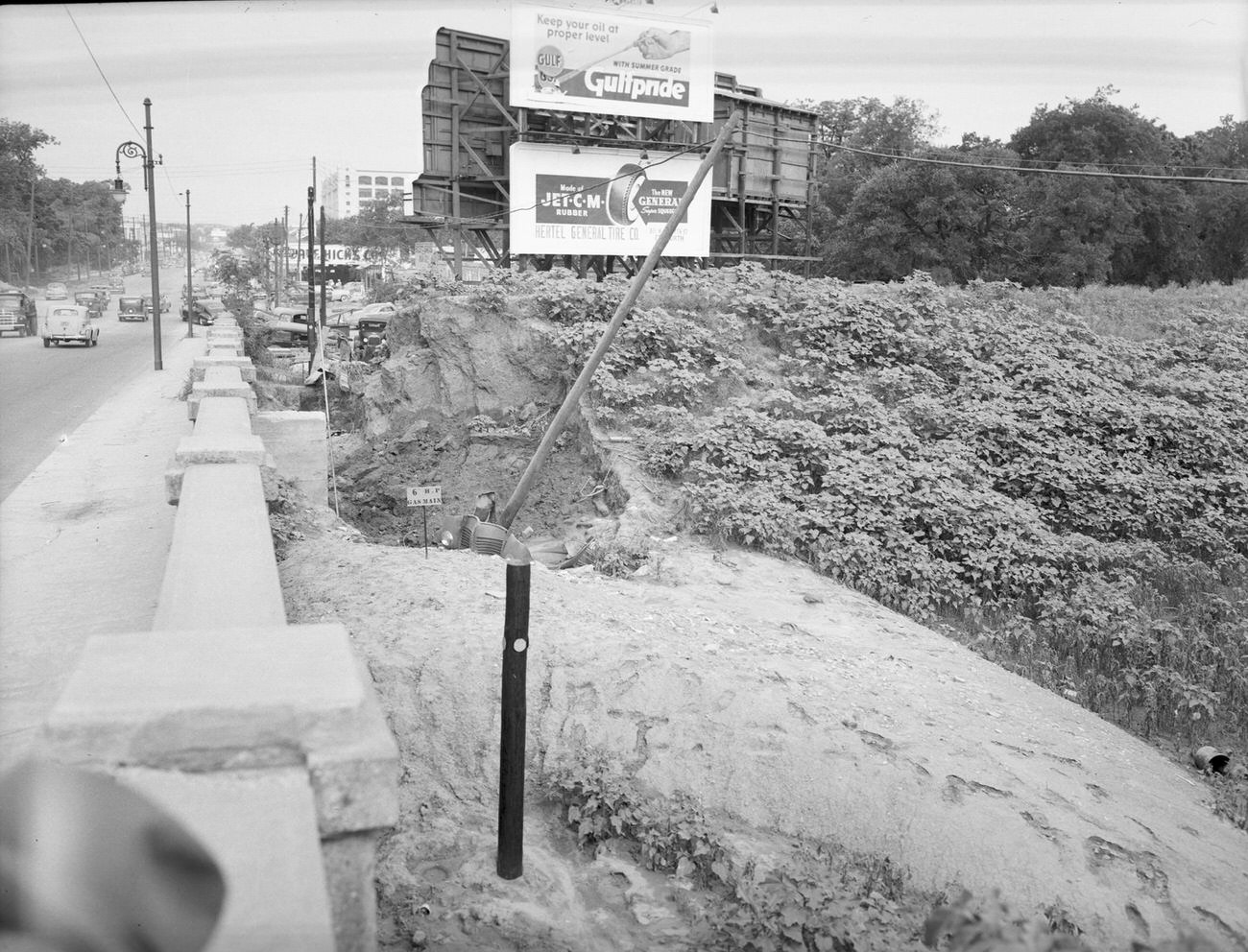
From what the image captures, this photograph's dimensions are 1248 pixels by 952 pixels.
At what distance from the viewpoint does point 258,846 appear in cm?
209

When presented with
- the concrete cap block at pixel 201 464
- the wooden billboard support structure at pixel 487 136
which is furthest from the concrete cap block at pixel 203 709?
the wooden billboard support structure at pixel 487 136

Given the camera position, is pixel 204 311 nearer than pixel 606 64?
No

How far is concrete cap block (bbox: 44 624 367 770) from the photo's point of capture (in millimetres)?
2188

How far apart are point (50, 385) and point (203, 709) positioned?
19791 millimetres

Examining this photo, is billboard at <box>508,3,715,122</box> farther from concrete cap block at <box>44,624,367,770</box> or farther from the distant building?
the distant building

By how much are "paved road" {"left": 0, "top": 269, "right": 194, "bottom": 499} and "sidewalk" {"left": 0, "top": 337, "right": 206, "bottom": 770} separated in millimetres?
444

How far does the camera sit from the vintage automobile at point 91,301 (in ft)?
135

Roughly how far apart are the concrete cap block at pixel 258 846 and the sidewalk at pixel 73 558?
6.49ft

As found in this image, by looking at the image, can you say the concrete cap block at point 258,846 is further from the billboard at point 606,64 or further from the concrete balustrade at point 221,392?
the billboard at point 606,64

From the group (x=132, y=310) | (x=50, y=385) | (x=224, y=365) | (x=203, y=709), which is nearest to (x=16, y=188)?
(x=50, y=385)

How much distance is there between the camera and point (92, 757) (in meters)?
2.17

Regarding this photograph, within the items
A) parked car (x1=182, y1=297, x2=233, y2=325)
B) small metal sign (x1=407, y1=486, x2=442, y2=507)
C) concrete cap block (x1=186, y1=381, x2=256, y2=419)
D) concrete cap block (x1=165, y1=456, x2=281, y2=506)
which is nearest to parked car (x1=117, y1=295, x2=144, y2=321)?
A: parked car (x1=182, y1=297, x2=233, y2=325)

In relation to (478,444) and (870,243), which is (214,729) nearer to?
(478,444)

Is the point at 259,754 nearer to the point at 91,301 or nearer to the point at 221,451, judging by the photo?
the point at 221,451
